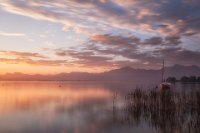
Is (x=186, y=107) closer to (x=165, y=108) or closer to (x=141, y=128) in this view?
(x=165, y=108)

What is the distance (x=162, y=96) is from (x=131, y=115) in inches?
134

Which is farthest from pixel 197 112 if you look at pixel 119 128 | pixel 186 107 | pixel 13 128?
pixel 13 128

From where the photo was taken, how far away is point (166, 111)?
21656mm

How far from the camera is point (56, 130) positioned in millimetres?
16703

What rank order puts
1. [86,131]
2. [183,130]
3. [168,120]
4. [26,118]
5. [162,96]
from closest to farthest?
[183,130]
[86,131]
[168,120]
[26,118]
[162,96]

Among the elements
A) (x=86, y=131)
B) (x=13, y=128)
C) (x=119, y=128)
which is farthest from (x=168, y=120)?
(x=13, y=128)

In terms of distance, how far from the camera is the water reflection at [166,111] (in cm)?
1736

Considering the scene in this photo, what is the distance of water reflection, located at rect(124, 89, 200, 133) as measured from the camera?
17364 mm

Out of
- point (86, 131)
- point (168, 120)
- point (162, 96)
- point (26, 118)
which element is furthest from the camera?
point (162, 96)

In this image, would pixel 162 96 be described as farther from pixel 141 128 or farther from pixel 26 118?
pixel 26 118

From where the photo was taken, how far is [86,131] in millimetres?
16703

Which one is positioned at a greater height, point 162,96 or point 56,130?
point 162,96

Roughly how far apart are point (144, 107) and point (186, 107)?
3.81 m

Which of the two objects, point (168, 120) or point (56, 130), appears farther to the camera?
point (168, 120)
